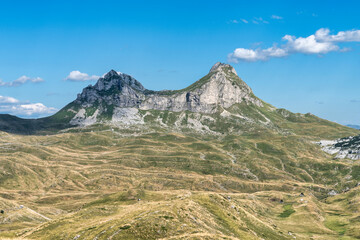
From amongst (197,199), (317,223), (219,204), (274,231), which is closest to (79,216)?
(197,199)

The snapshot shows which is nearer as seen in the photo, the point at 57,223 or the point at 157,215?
the point at 157,215

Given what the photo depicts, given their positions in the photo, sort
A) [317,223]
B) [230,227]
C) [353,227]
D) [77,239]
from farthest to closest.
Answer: [317,223] < [353,227] < [230,227] < [77,239]

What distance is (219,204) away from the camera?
476 feet

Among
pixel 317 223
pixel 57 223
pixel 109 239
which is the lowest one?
pixel 317 223

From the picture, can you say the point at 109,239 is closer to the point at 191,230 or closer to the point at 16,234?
the point at 191,230

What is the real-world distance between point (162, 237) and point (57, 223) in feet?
218

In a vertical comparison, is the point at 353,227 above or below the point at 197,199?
below

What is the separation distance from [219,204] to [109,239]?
66811 millimetres

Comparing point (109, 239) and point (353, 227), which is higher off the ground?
point (109, 239)

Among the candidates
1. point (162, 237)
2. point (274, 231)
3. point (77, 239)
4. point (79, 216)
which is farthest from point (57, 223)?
point (274, 231)

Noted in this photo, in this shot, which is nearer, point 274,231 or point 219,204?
point 219,204

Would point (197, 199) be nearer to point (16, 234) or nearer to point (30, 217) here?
point (16, 234)

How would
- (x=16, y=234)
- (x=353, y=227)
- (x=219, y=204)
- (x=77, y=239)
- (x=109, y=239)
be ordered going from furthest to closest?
(x=353, y=227) < (x=219, y=204) < (x=16, y=234) < (x=77, y=239) < (x=109, y=239)

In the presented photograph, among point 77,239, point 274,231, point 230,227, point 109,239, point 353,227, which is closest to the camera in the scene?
point 109,239
